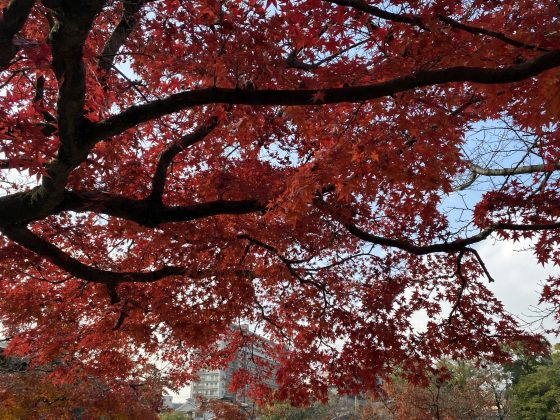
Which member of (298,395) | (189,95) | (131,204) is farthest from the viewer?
(298,395)

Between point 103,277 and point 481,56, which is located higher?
point 481,56

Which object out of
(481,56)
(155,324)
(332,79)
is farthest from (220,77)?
(155,324)

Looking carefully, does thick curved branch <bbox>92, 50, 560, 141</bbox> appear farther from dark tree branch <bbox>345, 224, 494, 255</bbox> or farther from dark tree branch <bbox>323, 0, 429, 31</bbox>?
dark tree branch <bbox>345, 224, 494, 255</bbox>

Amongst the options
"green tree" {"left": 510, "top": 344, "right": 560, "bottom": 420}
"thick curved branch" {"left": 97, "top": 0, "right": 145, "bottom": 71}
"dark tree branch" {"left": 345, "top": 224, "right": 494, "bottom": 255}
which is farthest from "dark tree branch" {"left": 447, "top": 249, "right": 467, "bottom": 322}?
"green tree" {"left": 510, "top": 344, "right": 560, "bottom": 420}

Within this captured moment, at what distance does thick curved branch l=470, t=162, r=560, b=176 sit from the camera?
6818mm

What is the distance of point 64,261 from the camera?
5.54 m

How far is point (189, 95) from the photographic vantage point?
3.48 meters

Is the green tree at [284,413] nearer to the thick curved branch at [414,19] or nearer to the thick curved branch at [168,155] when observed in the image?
the thick curved branch at [168,155]

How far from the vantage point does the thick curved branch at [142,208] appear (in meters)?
4.83

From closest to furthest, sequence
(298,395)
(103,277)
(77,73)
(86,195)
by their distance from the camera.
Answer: (77,73) → (86,195) → (103,277) → (298,395)

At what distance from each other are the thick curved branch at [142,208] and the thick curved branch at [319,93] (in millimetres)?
1447

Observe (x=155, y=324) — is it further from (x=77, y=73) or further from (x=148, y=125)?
(x=77, y=73)

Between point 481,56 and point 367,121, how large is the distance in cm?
155

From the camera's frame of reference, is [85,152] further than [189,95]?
Yes
